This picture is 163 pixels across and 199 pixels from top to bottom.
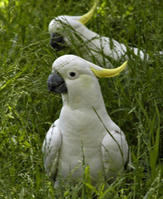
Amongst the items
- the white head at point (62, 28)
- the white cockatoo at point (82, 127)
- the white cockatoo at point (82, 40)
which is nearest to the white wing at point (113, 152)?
the white cockatoo at point (82, 127)

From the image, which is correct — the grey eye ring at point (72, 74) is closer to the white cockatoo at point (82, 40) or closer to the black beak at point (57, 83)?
the black beak at point (57, 83)

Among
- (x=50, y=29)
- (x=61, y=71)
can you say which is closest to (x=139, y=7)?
(x=50, y=29)

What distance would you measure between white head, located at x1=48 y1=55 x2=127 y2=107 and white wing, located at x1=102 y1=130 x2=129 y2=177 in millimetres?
147

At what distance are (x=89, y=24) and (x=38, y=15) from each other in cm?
38

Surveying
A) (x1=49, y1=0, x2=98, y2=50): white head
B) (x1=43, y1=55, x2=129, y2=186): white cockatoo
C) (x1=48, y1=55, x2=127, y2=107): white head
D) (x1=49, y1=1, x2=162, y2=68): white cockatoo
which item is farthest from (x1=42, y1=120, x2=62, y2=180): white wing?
(x1=49, y1=0, x2=98, y2=50): white head

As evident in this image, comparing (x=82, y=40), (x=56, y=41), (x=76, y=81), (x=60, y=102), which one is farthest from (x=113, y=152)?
(x=56, y=41)

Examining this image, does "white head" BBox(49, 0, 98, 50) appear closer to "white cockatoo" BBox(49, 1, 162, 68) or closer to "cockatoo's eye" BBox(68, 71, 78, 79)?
"white cockatoo" BBox(49, 1, 162, 68)

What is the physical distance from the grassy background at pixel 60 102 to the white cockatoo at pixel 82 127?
73 mm

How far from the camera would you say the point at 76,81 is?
70.3 inches

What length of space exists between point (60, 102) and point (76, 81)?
0.58m

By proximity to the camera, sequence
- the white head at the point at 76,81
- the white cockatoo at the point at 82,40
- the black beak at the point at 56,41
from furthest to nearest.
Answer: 1. the black beak at the point at 56,41
2. the white cockatoo at the point at 82,40
3. the white head at the point at 76,81

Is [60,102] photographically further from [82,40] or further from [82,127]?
[82,127]

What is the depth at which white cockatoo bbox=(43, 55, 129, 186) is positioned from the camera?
1788 mm

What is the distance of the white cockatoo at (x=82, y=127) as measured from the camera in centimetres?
179
